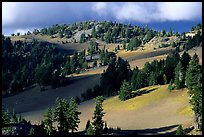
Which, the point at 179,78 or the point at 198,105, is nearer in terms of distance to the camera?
the point at 198,105

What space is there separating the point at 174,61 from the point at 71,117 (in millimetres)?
63129

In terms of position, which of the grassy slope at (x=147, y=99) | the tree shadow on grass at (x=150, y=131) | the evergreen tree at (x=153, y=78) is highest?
the evergreen tree at (x=153, y=78)

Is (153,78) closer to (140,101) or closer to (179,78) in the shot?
(179,78)

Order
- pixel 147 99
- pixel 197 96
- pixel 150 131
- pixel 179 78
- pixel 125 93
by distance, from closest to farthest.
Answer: pixel 197 96 → pixel 150 131 → pixel 147 99 → pixel 179 78 → pixel 125 93

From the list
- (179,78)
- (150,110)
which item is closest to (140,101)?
(150,110)

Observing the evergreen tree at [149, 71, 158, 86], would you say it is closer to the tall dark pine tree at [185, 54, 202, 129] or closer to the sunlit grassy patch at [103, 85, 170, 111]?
the sunlit grassy patch at [103, 85, 170, 111]

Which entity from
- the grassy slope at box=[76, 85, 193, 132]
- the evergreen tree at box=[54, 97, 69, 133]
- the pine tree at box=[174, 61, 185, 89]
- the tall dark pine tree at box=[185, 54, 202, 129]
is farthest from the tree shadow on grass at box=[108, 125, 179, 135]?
the pine tree at box=[174, 61, 185, 89]

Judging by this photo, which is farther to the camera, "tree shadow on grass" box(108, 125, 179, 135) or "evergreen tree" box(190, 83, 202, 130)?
"tree shadow on grass" box(108, 125, 179, 135)

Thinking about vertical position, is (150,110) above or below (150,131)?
above

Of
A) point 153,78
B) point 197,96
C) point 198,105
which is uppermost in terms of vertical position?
point 153,78

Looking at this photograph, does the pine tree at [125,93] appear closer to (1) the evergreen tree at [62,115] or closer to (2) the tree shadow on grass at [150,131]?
(2) the tree shadow on grass at [150,131]

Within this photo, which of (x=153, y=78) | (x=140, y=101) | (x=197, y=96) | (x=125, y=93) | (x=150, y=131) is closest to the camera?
(x=197, y=96)

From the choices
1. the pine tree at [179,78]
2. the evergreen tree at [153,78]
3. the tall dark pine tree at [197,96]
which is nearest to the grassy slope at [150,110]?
the pine tree at [179,78]

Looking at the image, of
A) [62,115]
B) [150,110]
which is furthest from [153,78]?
[62,115]
